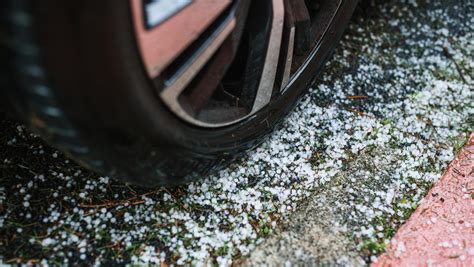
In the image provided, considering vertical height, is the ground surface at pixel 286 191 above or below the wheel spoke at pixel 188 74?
below

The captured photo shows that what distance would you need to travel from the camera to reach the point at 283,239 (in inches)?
59.2

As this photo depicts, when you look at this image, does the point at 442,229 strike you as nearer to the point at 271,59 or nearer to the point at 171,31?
the point at 271,59

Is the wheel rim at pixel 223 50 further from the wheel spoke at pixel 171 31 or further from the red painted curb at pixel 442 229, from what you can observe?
the red painted curb at pixel 442 229

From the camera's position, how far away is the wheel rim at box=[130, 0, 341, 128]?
1.17 meters

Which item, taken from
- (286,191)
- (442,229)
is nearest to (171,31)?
(286,191)

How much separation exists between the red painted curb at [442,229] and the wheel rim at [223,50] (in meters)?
0.57

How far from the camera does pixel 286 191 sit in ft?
5.40

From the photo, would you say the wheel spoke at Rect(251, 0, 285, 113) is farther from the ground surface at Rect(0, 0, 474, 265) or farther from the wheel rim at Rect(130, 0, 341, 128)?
the ground surface at Rect(0, 0, 474, 265)

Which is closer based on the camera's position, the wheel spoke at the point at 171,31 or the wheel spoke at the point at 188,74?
the wheel spoke at the point at 171,31

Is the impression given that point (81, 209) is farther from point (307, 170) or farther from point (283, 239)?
point (307, 170)

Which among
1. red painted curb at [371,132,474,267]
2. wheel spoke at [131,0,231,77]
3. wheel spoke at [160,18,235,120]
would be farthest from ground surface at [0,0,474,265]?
wheel spoke at [131,0,231,77]

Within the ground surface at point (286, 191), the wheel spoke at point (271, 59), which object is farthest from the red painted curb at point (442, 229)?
the wheel spoke at point (271, 59)

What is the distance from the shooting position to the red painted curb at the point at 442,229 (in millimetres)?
1486

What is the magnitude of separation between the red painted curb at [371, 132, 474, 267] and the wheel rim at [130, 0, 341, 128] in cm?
57
